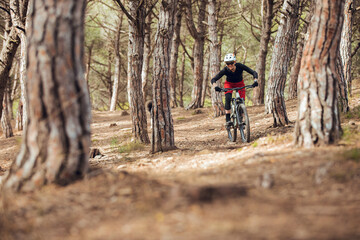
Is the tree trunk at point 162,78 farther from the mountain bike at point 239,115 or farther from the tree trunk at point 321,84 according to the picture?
the tree trunk at point 321,84

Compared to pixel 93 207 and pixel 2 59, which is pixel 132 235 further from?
pixel 2 59

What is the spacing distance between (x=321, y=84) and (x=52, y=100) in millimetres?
3614

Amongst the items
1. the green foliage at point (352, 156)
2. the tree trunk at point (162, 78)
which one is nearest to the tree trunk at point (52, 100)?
the green foliage at point (352, 156)

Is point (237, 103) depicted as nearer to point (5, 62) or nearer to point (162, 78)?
point (162, 78)

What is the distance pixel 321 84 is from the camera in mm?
4891

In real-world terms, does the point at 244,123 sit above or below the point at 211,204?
above

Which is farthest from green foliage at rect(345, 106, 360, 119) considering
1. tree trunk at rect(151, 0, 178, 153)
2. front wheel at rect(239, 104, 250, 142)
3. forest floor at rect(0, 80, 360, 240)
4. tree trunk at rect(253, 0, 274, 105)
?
tree trunk at rect(253, 0, 274, 105)

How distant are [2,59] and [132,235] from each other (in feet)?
23.2

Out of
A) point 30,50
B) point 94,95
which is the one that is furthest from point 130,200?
point 94,95

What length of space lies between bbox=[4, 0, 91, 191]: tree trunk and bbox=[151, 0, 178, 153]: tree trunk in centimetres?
378

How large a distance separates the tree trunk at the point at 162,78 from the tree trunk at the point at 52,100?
378 centimetres

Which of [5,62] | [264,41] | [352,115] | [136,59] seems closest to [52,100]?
[5,62]

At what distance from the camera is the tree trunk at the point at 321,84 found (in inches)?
189

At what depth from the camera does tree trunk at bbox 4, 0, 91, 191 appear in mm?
3490
